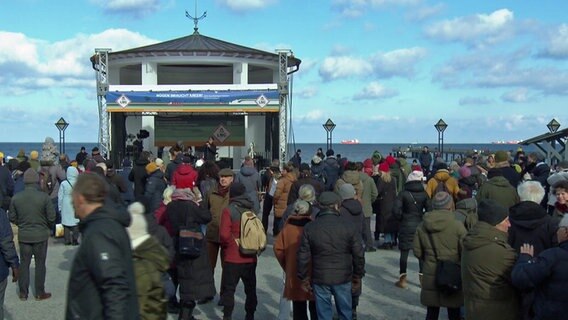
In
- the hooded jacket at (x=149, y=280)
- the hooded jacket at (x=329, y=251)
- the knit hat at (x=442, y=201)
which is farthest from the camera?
the knit hat at (x=442, y=201)

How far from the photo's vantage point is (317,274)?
6.59m

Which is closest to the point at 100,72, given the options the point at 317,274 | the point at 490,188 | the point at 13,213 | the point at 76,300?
the point at 13,213

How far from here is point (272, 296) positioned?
927 cm

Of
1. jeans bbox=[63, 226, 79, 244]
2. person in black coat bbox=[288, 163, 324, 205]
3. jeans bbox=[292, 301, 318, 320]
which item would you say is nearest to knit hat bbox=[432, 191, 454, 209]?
jeans bbox=[292, 301, 318, 320]

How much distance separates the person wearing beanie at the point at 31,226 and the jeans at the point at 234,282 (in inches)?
104

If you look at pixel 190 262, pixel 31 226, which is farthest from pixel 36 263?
pixel 190 262

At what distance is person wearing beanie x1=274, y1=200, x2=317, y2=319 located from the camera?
7035 mm

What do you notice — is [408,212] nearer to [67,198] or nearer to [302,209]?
[302,209]

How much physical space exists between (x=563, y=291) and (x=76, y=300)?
3.19 m

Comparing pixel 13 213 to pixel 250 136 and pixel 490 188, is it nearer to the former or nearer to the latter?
pixel 490 188

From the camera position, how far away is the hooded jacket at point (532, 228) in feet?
19.6

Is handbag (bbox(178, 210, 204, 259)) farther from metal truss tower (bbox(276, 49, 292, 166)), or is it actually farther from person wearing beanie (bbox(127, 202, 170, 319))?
metal truss tower (bbox(276, 49, 292, 166))

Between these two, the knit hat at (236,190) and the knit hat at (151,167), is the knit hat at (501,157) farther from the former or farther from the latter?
the knit hat at (151,167)

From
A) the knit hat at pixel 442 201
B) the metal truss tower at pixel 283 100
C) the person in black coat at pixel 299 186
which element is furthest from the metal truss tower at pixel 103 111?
the knit hat at pixel 442 201
